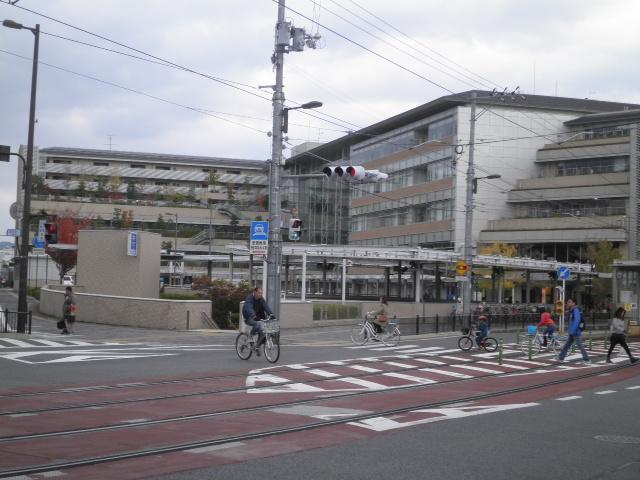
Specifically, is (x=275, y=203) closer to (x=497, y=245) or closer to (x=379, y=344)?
(x=379, y=344)

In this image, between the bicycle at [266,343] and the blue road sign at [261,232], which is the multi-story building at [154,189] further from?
the bicycle at [266,343]

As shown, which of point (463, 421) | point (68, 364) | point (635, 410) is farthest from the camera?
point (68, 364)

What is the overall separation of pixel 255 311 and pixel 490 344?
1017 cm

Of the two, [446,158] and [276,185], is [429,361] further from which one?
[446,158]

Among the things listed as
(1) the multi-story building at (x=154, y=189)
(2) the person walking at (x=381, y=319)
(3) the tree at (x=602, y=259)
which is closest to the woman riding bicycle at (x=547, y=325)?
(2) the person walking at (x=381, y=319)

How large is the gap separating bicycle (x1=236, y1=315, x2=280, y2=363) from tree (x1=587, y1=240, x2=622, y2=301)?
172 ft

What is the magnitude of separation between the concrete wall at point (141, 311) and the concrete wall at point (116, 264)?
6.24ft

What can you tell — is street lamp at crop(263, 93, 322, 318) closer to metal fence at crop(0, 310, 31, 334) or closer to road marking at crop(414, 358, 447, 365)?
road marking at crop(414, 358, 447, 365)

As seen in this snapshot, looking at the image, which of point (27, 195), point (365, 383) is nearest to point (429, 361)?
point (365, 383)

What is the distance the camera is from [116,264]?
35.6 m

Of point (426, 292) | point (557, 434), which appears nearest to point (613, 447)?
point (557, 434)

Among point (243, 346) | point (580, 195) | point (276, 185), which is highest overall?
point (580, 195)

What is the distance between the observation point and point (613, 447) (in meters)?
9.66

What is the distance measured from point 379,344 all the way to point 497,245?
46.6 m
